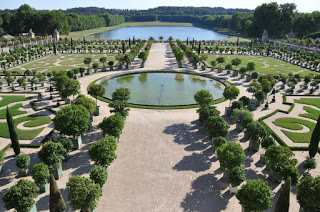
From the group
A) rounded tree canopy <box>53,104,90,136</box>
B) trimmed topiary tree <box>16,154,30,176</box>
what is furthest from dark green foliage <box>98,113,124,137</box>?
trimmed topiary tree <box>16,154,30,176</box>

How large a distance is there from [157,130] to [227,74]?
3574 centimetres

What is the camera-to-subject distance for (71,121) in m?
24.9

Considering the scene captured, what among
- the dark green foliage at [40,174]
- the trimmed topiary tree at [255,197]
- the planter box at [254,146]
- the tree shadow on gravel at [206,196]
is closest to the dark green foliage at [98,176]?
the dark green foliage at [40,174]

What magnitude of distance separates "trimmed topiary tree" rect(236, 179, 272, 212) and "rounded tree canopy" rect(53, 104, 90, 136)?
17130mm

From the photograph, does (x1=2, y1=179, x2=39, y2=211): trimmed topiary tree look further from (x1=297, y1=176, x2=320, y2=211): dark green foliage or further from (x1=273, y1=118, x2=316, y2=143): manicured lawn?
(x1=273, y1=118, x2=316, y2=143): manicured lawn

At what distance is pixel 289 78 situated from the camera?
2094 inches

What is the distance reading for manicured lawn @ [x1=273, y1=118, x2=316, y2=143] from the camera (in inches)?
1124

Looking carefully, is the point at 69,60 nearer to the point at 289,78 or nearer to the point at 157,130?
the point at 157,130

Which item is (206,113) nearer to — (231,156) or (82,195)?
(231,156)

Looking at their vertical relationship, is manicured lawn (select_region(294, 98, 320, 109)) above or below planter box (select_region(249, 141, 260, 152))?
above

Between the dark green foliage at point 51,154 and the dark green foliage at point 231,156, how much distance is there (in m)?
14.6

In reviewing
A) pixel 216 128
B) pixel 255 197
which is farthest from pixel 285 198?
pixel 216 128

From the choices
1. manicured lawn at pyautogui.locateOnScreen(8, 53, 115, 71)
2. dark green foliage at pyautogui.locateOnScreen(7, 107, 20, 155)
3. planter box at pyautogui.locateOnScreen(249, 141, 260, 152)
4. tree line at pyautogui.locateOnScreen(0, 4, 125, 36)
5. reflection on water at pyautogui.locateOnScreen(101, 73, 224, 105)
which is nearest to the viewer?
dark green foliage at pyautogui.locateOnScreen(7, 107, 20, 155)

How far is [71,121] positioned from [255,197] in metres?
18.9
